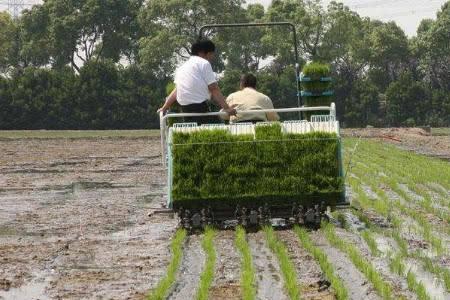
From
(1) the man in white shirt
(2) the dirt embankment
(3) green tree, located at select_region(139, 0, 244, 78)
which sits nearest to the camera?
(1) the man in white shirt

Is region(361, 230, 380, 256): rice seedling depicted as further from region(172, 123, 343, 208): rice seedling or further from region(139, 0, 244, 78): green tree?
region(139, 0, 244, 78): green tree

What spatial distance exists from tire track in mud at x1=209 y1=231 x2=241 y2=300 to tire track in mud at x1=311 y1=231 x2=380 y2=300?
815 mm

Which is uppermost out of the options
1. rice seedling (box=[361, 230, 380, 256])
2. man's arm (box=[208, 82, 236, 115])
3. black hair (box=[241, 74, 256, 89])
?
black hair (box=[241, 74, 256, 89])

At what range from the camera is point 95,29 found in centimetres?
9788

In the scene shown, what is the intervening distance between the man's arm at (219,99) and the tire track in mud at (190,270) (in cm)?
145

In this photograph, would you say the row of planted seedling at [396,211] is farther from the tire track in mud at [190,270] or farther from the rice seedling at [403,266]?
the tire track in mud at [190,270]

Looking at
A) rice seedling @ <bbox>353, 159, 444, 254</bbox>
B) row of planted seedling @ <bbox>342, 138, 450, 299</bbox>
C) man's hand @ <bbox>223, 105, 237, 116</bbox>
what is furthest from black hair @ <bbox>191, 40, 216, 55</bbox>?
rice seedling @ <bbox>353, 159, 444, 254</bbox>

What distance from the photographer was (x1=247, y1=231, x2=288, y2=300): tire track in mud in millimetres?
8123

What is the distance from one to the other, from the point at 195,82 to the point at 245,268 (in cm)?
391

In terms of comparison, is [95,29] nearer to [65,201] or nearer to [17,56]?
[17,56]

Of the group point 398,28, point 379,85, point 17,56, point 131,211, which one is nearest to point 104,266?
point 131,211

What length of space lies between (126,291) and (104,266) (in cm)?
144

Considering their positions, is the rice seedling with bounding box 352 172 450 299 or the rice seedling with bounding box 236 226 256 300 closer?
the rice seedling with bounding box 236 226 256 300

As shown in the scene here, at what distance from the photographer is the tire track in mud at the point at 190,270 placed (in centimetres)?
825
